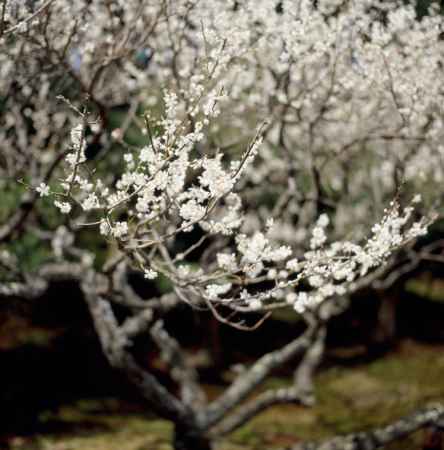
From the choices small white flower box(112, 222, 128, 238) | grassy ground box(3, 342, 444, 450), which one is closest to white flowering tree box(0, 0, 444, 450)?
small white flower box(112, 222, 128, 238)

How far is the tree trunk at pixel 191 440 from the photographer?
593 centimetres

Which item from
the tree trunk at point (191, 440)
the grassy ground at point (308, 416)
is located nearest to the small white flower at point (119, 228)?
the tree trunk at point (191, 440)

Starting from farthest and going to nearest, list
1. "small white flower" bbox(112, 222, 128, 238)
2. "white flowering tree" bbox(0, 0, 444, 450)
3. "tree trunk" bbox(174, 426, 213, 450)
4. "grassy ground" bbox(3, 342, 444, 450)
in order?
"grassy ground" bbox(3, 342, 444, 450) → "tree trunk" bbox(174, 426, 213, 450) → "white flowering tree" bbox(0, 0, 444, 450) → "small white flower" bbox(112, 222, 128, 238)

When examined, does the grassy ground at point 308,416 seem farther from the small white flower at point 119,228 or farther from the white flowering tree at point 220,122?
the small white flower at point 119,228

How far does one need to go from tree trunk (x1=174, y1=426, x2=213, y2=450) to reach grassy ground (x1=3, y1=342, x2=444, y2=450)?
2071 mm

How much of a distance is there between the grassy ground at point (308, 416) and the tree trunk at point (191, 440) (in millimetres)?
2071

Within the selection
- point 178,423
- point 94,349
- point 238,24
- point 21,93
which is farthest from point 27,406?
point 238,24

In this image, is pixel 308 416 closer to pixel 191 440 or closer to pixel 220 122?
pixel 191 440

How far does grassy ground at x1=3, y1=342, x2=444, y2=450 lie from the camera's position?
8.02 m

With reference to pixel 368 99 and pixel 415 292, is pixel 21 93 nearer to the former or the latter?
pixel 368 99

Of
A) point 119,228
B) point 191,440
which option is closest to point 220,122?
point 191,440

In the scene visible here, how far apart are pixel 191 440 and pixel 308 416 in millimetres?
4544

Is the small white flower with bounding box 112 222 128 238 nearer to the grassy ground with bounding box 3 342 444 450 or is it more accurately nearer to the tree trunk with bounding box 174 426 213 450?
the tree trunk with bounding box 174 426 213 450

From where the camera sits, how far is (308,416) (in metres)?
9.88
